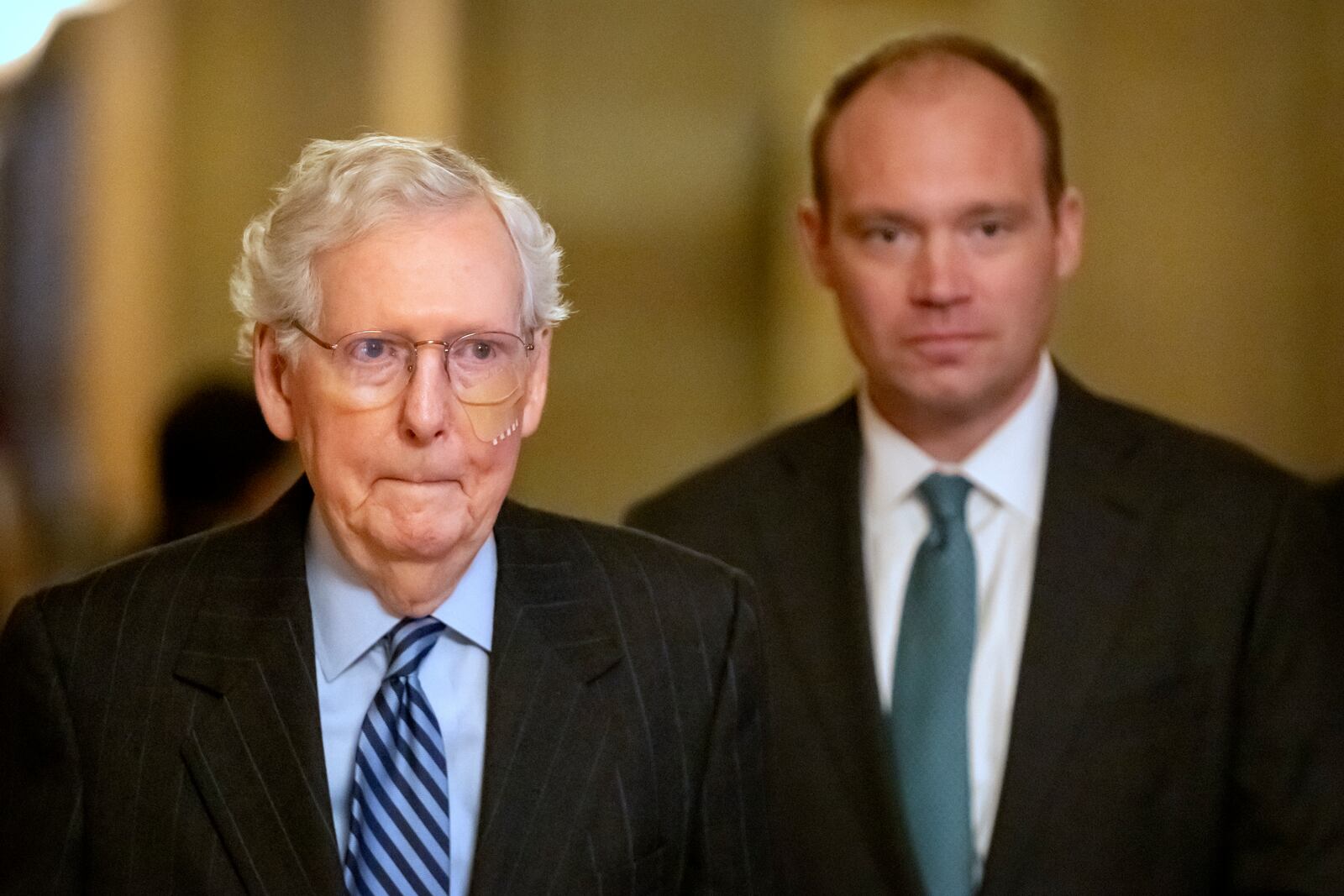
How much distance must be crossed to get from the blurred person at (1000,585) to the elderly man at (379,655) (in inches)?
15.3

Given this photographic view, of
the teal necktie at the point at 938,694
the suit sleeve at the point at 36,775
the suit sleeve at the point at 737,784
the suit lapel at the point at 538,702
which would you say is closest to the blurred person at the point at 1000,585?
the teal necktie at the point at 938,694

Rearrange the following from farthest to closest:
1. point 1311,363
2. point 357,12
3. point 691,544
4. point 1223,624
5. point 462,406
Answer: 1. point 1311,363
2. point 357,12
3. point 691,544
4. point 1223,624
5. point 462,406

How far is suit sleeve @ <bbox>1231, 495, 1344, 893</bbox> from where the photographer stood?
192 centimetres

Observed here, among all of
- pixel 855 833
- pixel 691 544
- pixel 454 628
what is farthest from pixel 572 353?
pixel 454 628

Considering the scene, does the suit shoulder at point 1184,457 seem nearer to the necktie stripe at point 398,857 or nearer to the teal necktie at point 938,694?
the teal necktie at point 938,694

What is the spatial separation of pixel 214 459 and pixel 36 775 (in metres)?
1.10

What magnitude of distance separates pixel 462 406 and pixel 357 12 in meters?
1.40

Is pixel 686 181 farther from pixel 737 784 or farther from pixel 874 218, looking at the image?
pixel 737 784

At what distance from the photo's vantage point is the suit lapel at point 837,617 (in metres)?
1.99

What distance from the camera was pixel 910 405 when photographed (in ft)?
6.86

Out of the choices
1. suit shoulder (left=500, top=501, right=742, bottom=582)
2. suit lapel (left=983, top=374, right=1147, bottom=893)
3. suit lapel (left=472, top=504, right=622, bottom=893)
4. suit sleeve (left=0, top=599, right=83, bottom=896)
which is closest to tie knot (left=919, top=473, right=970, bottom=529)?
suit lapel (left=983, top=374, right=1147, bottom=893)

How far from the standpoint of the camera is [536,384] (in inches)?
57.9

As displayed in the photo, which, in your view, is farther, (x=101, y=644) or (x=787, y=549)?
(x=787, y=549)

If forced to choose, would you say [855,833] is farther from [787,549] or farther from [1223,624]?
[1223,624]
